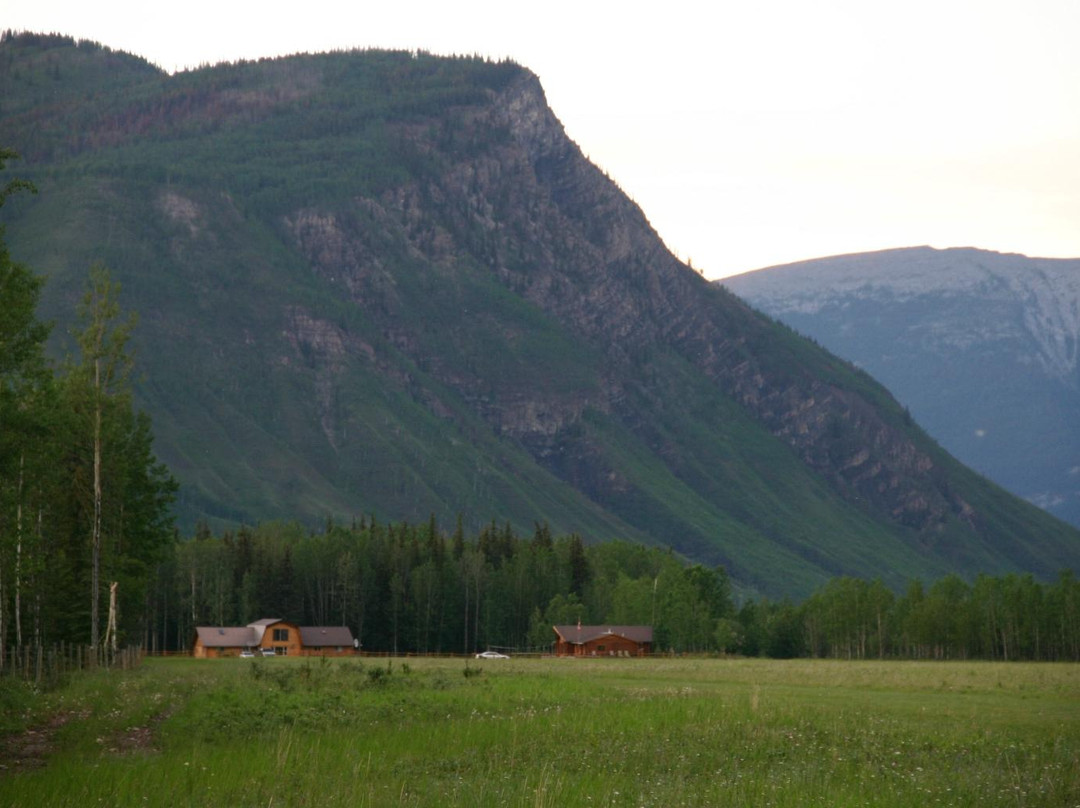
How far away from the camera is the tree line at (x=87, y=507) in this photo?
188 ft

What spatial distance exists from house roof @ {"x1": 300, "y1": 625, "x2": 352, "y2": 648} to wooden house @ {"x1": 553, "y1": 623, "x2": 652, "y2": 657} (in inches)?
855

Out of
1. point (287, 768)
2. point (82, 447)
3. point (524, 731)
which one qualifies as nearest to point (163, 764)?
point (287, 768)

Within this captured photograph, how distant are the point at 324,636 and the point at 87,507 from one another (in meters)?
82.0

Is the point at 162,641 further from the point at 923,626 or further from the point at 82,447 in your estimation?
the point at 82,447

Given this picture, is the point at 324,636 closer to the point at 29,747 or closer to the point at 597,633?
the point at 597,633

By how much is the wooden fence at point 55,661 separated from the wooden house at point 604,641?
231 feet

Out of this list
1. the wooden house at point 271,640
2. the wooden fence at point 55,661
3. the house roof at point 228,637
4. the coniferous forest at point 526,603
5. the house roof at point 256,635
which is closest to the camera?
the wooden fence at point 55,661

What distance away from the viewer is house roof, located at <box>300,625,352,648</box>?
472ft

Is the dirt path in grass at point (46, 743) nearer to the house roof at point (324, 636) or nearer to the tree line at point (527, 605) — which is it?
the house roof at point (324, 636)

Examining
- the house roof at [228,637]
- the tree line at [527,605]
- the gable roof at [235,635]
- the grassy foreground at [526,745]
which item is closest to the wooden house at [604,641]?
the tree line at [527,605]

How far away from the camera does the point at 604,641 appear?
468ft

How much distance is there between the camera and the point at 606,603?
16588 centimetres

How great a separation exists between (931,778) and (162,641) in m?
133

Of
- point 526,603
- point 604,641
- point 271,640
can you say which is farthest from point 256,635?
point 526,603
